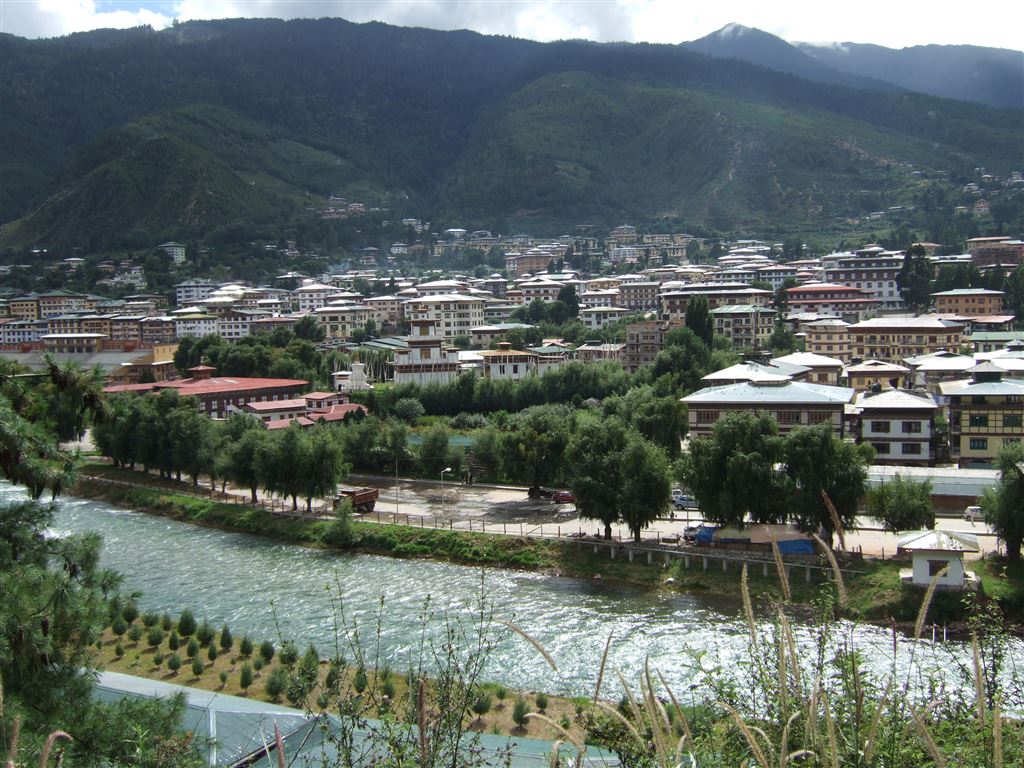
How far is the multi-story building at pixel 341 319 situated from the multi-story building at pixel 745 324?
21.2 m

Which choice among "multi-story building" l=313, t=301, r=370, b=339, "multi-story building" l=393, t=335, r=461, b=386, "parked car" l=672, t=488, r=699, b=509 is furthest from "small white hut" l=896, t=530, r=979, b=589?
"multi-story building" l=313, t=301, r=370, b=339

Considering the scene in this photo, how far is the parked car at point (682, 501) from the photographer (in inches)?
964

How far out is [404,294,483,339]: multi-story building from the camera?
5728cm

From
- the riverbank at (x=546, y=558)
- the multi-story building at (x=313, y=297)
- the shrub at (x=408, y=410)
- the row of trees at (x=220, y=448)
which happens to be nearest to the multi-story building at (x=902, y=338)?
the shrub at (x=408, y=410)

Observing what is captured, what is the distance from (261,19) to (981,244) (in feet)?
460

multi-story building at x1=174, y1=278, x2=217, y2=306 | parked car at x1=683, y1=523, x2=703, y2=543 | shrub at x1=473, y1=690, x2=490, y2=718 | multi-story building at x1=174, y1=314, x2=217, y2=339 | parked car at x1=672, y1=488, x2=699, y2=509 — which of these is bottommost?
parked car at x1=672, y1=488, x2=699, y2=509

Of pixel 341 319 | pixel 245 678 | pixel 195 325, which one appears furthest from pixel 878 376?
pixel 195 325

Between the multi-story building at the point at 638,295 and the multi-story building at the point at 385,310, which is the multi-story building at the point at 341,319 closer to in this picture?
the multi-story building at the point at 385,310

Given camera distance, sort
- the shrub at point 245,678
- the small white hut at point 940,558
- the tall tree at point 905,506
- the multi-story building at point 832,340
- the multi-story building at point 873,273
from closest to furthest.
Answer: the shrub at point 245,678 → the small white hut at point 940,558 → the tall tree at point 905,506 → the multi-story building at point 832,340 → the multi-story building at point 873,273

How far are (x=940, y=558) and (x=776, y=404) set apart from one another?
1001cm

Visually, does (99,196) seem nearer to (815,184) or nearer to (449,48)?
(815,184)

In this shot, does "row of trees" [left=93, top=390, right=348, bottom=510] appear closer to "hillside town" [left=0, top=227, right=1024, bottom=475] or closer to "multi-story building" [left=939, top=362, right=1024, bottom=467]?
"hillside town" [left=0, top=227, right=1024, bottom=475]

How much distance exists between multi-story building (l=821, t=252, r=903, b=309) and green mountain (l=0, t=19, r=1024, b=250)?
36.4m

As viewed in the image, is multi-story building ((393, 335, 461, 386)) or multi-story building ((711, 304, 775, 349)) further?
multi-story building ((711, 304, 775, 349))
